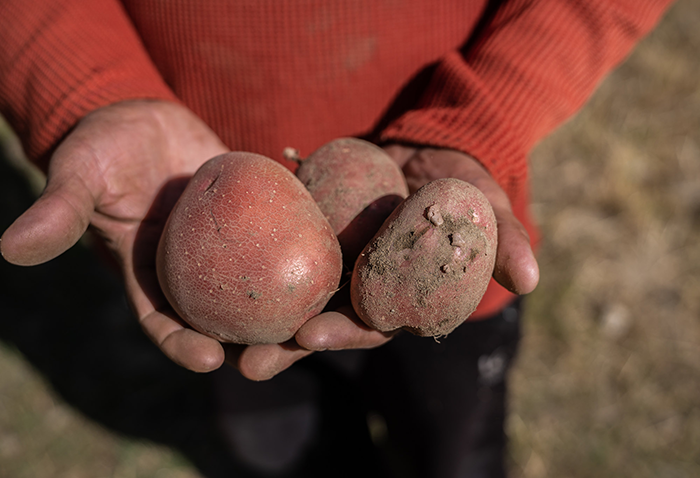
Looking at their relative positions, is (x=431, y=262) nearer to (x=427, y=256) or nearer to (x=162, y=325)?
(x=427, y=256)

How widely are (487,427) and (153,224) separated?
1798 millimetres

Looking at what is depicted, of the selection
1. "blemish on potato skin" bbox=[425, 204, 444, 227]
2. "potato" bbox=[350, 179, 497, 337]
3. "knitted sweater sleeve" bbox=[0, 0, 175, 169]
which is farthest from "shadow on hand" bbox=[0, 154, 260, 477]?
"blemish on potato skin" bbox=[425, 204, 444, 227]

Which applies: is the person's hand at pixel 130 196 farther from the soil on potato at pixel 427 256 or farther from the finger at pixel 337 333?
the soil on potato at pixel 427 256

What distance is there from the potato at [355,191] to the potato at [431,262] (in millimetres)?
212

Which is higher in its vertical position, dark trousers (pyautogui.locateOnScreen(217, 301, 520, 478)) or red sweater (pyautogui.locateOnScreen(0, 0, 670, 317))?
red sweater (pyautogui.locateOnScreen(0, 0, 670, 317))

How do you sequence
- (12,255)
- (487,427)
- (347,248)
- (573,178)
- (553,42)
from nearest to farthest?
(12,255)
(347,248)
(553,42)
(487,427)
(573,178)

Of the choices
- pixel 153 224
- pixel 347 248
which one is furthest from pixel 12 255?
pixel 347 248

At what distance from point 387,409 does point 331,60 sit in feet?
5.67

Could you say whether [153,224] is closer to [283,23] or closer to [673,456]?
[283,23]

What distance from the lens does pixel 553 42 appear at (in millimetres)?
2008

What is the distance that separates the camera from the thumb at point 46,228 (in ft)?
4.94

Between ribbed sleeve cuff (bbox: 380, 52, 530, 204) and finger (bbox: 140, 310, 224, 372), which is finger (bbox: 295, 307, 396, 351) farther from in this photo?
ribbed sleeve cuff (bbox: 380, 52, 530, 204)

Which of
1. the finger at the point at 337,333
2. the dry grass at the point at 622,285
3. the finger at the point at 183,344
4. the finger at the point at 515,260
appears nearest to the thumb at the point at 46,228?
the finger at the point at 183,344

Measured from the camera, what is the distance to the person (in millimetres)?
1870
